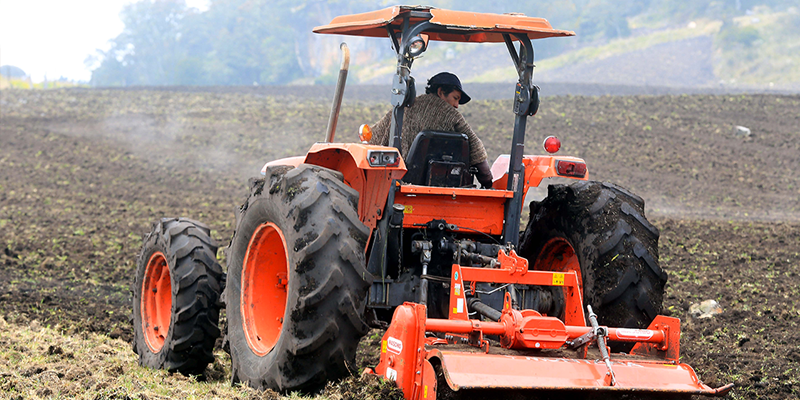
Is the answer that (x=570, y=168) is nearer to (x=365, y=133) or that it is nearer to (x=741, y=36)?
(x=365, y=133)

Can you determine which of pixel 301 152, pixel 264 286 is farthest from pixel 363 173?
pixel 301 152

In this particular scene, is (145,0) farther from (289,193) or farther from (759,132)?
(289,193)

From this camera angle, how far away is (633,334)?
423 cm

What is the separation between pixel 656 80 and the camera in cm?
4034

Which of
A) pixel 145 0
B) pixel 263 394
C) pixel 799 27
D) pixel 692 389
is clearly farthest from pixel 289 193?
pixel 145 0

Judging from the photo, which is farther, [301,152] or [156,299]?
[301,152]

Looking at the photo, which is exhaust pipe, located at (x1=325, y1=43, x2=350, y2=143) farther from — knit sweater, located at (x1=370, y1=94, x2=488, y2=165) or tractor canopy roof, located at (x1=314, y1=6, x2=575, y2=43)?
knit sweater, located at (x1=370, y1=94, x2=488, y2=165)

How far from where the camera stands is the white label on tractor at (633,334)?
4185 mm

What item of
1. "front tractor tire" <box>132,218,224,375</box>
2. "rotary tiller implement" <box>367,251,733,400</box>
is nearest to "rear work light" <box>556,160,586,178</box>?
"rotary tiller implement" <box>367,251,733,400</box>

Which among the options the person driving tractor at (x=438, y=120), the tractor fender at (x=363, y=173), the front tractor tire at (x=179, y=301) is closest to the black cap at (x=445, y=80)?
the person driving tractor at (x=438, y=120)

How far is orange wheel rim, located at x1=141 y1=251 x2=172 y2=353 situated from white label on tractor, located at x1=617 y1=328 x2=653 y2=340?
132 inches

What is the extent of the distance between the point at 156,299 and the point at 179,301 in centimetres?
74

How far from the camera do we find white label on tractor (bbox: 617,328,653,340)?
4.18m

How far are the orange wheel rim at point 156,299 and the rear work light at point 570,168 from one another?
2953mm
